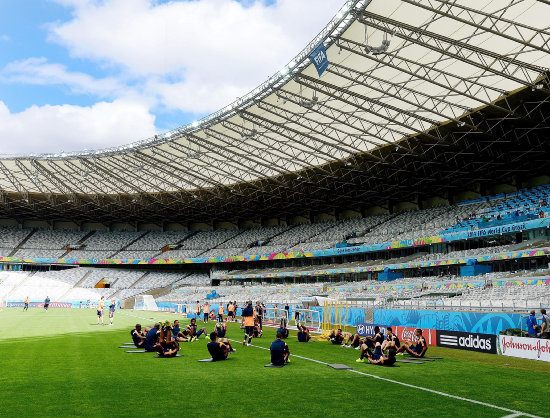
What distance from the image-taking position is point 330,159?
4775 cm

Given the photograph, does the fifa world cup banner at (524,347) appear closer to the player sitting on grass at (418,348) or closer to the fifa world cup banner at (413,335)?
the player sitting on grass at (418,348)

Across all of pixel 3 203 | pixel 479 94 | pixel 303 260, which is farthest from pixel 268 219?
pixel 479 94

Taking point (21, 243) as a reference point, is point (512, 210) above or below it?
below

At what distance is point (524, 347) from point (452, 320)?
5.58 m

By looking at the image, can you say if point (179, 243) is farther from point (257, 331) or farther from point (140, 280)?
point (257, 331)

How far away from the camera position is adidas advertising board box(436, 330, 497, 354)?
60.4ft

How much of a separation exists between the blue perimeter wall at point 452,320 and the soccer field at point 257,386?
9.46ft

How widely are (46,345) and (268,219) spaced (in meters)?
61.2

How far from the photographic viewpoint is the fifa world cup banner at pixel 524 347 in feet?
52.9

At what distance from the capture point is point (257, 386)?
35.9 feet

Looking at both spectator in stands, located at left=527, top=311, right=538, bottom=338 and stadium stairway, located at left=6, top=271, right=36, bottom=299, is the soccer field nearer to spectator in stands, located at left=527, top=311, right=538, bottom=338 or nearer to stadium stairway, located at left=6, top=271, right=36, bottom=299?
spectator in stands, located at left=527, top=311, right=538, bottom=338

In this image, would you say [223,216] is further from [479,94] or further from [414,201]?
[479,94]

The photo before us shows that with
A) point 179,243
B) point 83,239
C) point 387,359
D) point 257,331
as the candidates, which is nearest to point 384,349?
point 387,359

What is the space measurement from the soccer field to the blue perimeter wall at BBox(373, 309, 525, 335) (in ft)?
9.46
